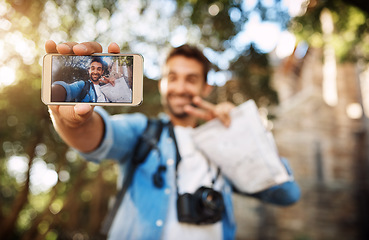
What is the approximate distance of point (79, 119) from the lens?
1108 millimetres

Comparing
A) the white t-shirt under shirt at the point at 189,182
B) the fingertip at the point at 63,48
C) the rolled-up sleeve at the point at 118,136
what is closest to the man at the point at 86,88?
the fingertip at the point at 63,48

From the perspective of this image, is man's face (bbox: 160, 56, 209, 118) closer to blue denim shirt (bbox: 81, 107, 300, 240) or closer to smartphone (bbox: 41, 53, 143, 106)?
blue denim shirt (bbox: 81, 107, 300, 240)

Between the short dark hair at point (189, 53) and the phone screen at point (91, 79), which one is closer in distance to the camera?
the phone screen at point (91, 79)

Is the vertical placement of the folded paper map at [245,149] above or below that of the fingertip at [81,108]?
below

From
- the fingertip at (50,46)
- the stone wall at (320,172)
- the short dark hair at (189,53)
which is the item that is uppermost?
the short dark hair at (189,53)

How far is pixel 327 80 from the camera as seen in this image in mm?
11203

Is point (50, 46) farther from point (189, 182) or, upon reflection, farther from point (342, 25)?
point (342, 25)

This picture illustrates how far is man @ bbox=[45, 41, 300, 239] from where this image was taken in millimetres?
1468

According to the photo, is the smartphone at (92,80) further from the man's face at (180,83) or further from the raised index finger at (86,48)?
the man's face at (180,83)

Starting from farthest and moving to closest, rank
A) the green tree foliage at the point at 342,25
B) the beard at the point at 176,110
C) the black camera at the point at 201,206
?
the green tree foliage at the point at 342,25, the beard at the point at 176,110, the black camera at the point at 201,206

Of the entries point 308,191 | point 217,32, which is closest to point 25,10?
point 217,32

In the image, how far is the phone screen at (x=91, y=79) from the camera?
1077 millimetres

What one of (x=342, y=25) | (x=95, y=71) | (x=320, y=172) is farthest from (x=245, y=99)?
(x=320, y=172)

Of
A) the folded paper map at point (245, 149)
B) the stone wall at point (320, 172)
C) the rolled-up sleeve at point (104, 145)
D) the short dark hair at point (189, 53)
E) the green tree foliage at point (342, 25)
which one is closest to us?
the rolled-up sleeve at point (104, 145)
